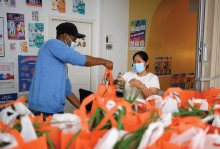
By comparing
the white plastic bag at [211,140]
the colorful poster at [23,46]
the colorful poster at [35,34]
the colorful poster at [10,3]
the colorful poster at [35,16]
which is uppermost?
the colorful poster at [10,3]

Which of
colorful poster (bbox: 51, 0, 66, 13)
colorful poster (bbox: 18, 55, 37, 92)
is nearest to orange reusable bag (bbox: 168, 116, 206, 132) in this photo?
colorful poster (bbox: 18, 55, 37, 92)

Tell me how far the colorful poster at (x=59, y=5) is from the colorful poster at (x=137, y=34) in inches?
57.4

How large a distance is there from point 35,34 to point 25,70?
2.10ft

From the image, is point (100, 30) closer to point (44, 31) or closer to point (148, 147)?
point (44, 31)

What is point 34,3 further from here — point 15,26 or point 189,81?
point 189,81

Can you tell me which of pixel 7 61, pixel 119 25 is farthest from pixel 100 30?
pixel 7 61

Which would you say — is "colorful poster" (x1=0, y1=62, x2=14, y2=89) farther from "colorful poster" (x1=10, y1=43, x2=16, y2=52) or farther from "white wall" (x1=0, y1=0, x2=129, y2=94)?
"colorful poster" (x1=10, y1=43, x2=16, y2=52)

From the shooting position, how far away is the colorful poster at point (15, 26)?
9.55 ft

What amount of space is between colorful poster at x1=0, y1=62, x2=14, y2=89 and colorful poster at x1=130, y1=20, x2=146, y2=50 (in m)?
2.37

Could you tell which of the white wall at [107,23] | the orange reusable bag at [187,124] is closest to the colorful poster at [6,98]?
the white wall at [107,23]

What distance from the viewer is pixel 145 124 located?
0.57m

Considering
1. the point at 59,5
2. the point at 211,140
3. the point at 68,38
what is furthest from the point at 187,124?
the point at 59,5

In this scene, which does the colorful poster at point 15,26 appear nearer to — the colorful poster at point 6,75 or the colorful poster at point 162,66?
the colorful poster at point 6,75

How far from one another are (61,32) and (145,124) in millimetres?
1356
